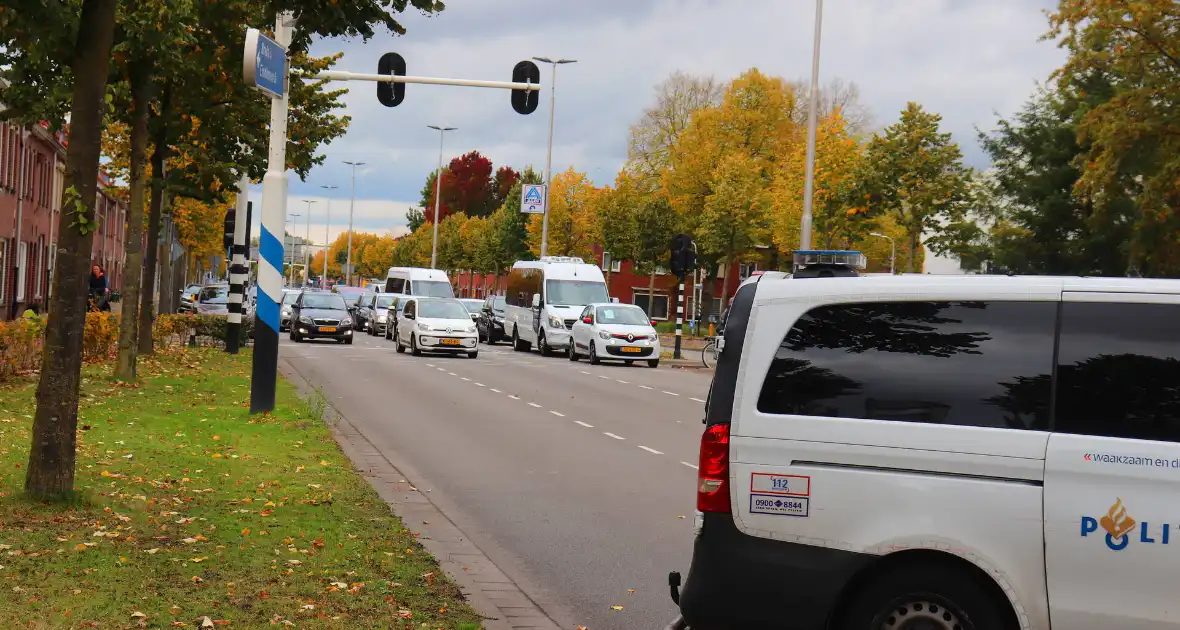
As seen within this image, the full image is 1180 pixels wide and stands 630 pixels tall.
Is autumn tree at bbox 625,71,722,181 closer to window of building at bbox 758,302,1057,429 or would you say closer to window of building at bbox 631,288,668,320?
window of building at bbox 631,288,668,320

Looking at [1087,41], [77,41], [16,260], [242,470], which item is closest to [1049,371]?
[77,41]

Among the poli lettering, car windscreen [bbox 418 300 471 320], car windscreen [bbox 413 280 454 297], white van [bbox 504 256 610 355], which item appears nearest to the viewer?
the poli lettering

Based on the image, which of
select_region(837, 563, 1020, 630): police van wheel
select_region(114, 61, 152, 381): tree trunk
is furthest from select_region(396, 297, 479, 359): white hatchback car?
select_region(837, 563, 1020, 630): police van wheel

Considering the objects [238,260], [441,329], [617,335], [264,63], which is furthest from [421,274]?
[264,63]

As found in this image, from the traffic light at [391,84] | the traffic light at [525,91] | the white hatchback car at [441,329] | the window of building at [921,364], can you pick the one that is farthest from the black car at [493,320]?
the window of building at [921,364]

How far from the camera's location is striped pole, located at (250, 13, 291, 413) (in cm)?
1507

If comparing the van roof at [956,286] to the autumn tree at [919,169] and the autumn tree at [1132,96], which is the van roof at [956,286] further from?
the autumn tree at [919,169]

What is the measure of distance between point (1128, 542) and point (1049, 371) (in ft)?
2.24

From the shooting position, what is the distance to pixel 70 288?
325 inches

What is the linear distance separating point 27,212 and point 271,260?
111 feet

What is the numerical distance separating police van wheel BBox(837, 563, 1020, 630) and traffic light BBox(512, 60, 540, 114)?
18.6 meters

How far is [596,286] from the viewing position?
3934 centimetres

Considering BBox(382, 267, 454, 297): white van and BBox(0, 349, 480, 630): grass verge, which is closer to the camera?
BBox(0, 349, 480, 630): grass verge

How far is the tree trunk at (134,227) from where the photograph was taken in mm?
18594
